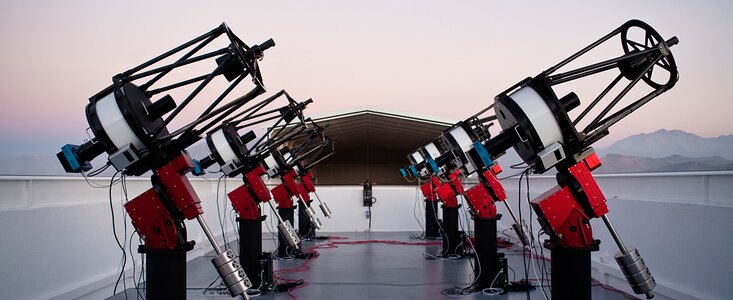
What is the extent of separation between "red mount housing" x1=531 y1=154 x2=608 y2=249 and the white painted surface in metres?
2.08

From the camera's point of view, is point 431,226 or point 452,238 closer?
point 452,238

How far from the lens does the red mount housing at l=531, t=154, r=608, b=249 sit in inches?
172

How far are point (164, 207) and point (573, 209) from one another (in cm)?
316

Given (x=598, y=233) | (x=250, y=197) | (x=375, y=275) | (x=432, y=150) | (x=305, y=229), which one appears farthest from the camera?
(x=305, y=229)

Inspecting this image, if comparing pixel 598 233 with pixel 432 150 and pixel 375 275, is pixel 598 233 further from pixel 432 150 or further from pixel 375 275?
pixel 375 275

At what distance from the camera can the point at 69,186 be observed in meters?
7.03

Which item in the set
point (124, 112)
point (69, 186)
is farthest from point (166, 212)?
point (69, 186)

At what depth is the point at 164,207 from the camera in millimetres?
4547

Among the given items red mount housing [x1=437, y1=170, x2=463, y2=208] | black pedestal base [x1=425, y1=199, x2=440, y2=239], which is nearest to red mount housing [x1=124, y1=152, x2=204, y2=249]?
red mount housing [x1=437, y1=170, x2=463, y2=208]

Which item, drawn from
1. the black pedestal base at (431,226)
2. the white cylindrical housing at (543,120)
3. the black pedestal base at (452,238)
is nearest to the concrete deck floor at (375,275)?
the black pedestal base at (452,238)

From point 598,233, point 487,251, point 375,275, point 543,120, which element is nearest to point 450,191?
point 375,275

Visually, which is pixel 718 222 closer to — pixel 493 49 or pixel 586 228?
pixel 586 228

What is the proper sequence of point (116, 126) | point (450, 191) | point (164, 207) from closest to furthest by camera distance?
point (116, 126)
point (164, 207)
point (450, 191)

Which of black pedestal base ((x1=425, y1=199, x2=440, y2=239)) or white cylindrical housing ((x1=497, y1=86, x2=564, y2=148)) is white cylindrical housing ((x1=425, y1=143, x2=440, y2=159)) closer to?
black pedestal base ((x1=425, y1=199, x2=440, y2=239))
